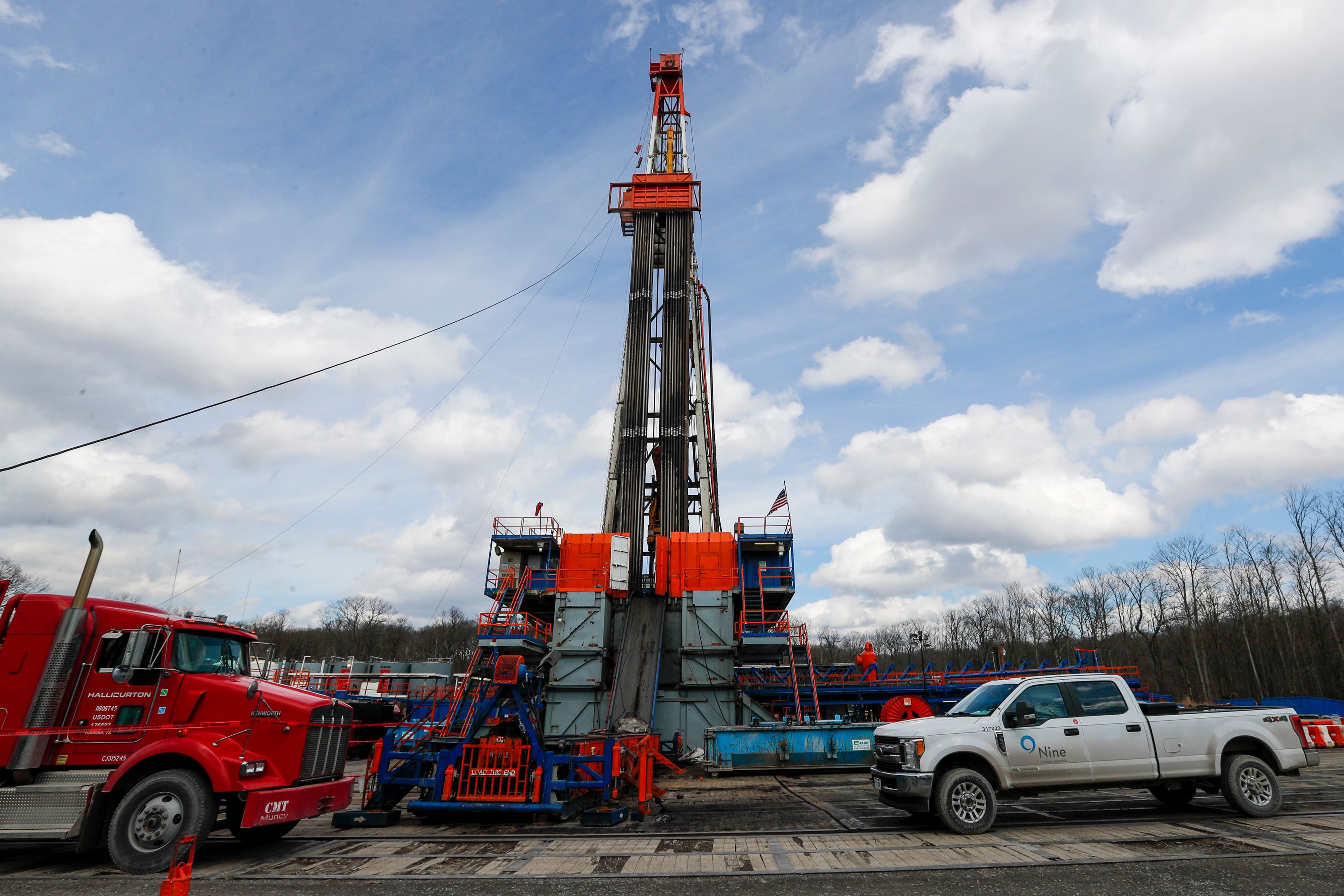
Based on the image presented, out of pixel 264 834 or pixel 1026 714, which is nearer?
pixel 1026 714

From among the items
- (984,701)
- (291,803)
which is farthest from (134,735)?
(984,701)

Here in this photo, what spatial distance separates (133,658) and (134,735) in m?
0.95

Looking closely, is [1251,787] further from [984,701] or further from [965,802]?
[965,802]

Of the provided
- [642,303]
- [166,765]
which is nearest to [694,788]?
[166,765]

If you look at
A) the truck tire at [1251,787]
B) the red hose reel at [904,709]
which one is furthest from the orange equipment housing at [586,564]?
the truck tire at [1251,787]

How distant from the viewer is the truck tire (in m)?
8.89

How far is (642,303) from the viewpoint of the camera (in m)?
28.8

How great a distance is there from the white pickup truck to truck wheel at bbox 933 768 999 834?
1cm

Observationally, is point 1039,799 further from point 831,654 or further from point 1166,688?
point 831,654

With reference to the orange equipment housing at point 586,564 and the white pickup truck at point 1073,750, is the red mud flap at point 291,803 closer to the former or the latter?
the white pickup truck at point 1073,750

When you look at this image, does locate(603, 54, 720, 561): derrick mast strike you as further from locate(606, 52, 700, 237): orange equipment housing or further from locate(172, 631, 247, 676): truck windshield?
locate(172, 631, 247, 676): truck windshield

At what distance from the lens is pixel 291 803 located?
8.19m

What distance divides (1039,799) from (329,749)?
11.2m

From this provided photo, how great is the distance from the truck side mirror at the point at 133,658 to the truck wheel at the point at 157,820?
1.22 metres
